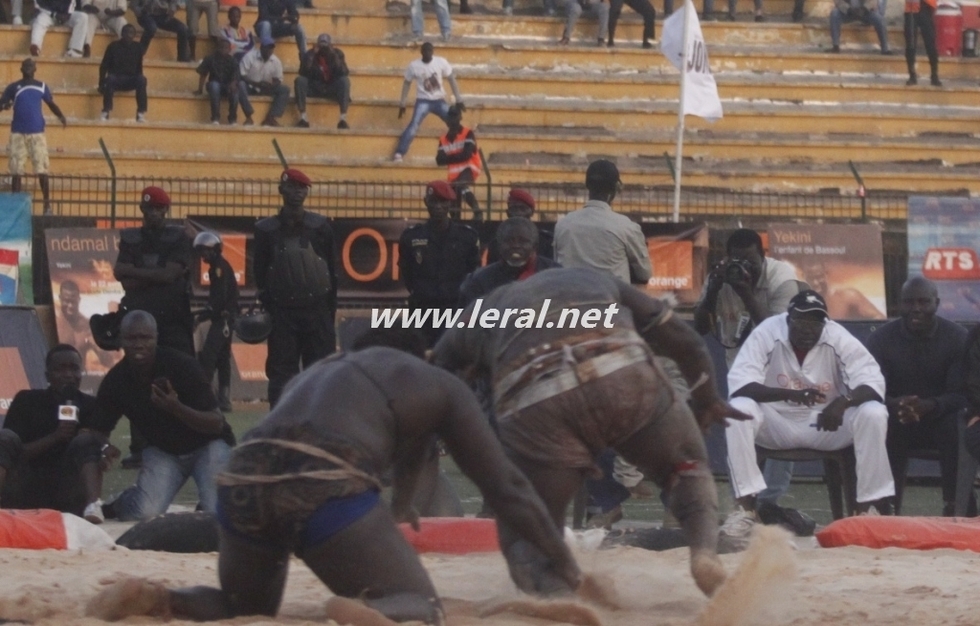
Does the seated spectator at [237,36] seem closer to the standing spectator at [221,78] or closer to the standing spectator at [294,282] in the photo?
the standing spectator at [221,78]

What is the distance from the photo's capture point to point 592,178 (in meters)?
8.91

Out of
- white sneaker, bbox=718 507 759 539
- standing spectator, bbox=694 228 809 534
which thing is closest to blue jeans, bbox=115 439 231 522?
white sneaker, bbox=718 507 759 539

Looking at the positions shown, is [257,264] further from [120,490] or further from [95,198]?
[95,198]

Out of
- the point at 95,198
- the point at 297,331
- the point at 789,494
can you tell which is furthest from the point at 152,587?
the point at 95,198

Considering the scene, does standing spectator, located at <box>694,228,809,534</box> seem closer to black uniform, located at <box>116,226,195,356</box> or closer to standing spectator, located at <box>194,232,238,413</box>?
black uniform, located at <box>116,226,195,356</box>

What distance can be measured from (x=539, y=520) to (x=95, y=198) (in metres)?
14.2

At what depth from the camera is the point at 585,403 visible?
6.10 metres

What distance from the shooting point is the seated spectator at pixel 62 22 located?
75.2 feet

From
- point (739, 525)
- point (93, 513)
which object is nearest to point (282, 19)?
point (93, 513)

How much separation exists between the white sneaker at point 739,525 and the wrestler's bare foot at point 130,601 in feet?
12.0

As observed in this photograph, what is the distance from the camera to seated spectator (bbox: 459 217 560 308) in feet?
29.4

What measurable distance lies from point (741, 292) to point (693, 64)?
9089 millimetres

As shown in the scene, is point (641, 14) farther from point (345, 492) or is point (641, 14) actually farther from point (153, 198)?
point (345, 492)

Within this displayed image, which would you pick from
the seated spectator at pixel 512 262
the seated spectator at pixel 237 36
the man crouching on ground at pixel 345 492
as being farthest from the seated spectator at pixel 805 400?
the seated spectator at pixel 237 36
